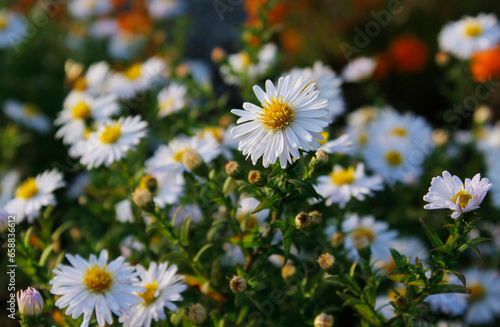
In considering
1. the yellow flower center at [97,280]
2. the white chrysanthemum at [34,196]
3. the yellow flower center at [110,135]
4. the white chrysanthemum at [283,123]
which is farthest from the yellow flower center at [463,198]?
the white chrysanthemum at [34,196]

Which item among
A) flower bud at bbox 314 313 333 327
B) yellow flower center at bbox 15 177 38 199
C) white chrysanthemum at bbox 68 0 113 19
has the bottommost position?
flower bud at bbox 314 313 333 327

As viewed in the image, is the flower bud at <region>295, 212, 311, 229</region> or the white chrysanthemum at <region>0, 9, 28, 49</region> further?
the white chrysanthemum at <region>0, 9, 28, 49</region>

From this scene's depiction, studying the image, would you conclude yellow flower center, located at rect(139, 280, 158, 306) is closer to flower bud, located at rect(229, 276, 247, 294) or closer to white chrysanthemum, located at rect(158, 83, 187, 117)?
flower bud, located at rect(229, 276, 247, 294)

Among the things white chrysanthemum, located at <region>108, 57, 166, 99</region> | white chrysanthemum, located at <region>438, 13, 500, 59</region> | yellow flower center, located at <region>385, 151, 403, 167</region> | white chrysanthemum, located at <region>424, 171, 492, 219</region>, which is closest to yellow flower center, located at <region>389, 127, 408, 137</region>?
yellow flower center, located at <region>385, 151, 403, 167</region>

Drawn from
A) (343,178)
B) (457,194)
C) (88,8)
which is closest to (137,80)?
(343,178)

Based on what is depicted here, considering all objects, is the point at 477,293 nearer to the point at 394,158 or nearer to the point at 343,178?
the point at 394,158

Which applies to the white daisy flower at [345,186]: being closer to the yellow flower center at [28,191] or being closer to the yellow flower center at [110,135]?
the yellow flower center at [110,135]
